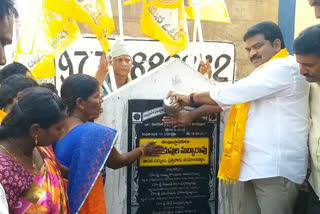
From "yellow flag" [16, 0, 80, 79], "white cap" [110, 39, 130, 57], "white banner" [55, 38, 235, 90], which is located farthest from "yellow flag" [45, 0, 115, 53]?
"white banner" [55, 38, 235, 90]

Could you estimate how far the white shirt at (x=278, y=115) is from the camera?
2254 millimetres

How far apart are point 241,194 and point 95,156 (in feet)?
4.10

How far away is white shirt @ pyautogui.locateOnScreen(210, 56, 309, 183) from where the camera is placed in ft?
7.39

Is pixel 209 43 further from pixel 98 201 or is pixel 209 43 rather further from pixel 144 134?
pixel 98 201

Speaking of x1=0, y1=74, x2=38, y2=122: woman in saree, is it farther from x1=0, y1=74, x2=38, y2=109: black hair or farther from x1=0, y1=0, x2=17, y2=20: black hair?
x1=0, y1=0, x2=17, y2=20: black hair

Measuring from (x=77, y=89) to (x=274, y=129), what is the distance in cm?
116

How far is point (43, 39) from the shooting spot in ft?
13.7

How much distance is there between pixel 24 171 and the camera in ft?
5.03

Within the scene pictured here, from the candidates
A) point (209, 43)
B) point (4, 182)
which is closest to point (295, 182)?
point (4, 182)

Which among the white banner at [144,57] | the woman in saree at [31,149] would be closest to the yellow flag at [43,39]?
the white banner at [144,57]

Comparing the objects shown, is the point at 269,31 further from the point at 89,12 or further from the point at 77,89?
the point at 89,12

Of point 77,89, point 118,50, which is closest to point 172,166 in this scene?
point 77,89

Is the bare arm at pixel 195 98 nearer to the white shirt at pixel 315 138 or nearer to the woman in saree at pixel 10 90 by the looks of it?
the white shirt at pixel 315 138

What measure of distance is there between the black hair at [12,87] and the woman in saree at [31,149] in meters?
0.60
